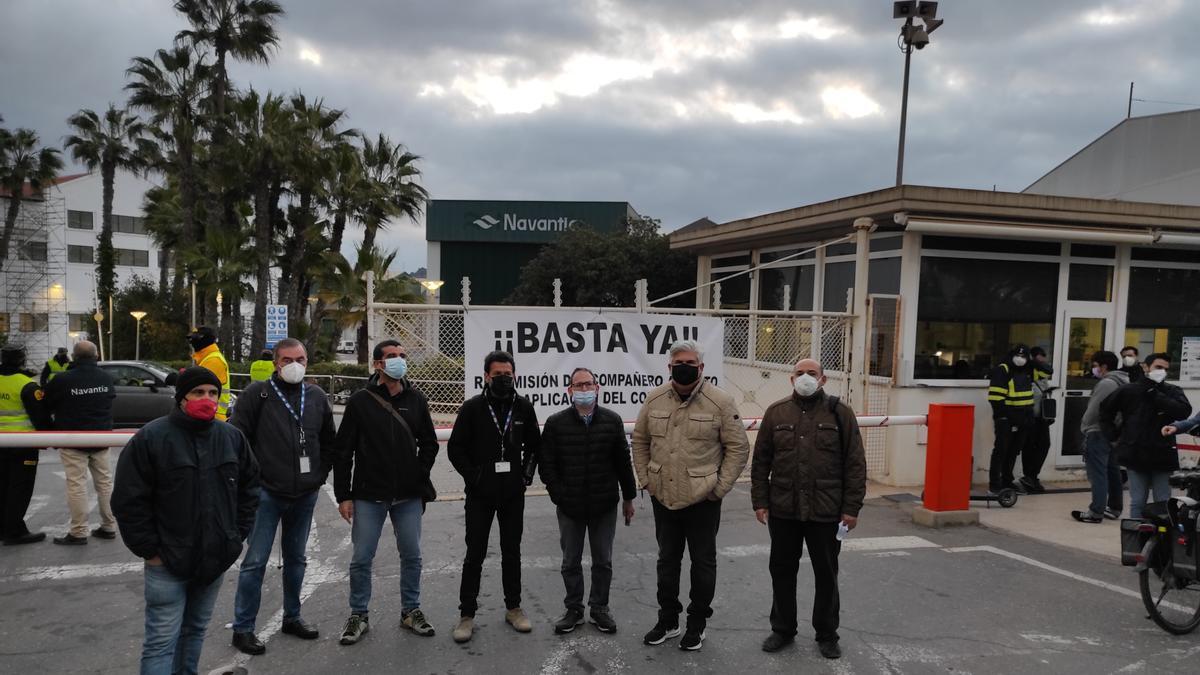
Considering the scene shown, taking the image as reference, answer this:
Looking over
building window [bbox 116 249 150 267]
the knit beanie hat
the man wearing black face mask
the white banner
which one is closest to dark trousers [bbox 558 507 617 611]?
the man wearing black face mask

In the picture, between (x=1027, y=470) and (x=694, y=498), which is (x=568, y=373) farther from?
(x=1027, y=470)

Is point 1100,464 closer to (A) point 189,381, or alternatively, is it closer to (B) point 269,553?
(B) point 269,553

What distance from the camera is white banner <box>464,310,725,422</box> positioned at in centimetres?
679

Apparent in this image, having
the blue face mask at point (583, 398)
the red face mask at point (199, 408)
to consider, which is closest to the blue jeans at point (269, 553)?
the red face mask at point (199, 408)

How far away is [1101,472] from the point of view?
24.8ft

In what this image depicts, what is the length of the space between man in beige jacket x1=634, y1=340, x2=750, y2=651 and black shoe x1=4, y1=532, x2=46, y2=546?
18.3 feet

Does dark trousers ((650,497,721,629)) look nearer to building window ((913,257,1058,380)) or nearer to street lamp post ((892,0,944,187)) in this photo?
building window ((913,257,1058,380))

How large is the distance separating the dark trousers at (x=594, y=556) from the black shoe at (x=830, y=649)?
1.32m

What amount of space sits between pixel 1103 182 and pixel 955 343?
12.0 m

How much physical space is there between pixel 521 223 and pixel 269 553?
142ft

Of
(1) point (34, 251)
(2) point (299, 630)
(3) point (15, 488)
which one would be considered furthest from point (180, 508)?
(1) point (34, 251)

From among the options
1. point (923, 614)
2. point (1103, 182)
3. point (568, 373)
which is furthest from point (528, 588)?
point (1103, 182)

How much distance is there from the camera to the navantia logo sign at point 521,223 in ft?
151

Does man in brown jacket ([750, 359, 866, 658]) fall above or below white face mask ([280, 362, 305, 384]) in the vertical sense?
below
